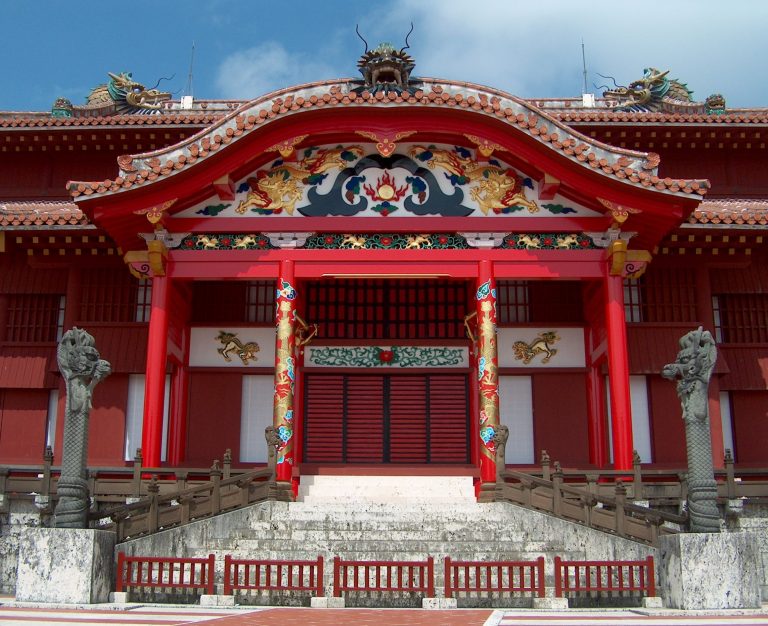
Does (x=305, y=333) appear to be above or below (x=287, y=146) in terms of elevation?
below

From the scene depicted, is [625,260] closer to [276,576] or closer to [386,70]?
[386,70]

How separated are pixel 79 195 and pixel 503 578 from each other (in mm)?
9644

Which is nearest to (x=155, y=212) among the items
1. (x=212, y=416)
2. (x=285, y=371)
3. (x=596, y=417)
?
(x=285, y=371)

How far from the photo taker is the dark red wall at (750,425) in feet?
58.2

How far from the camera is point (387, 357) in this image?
703 inches

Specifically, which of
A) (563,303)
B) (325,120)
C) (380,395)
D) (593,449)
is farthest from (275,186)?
(593,449)

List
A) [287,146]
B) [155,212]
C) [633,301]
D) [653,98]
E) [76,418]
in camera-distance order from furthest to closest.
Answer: [653,98], [633,301], [287,146], [155,212], [76,418]

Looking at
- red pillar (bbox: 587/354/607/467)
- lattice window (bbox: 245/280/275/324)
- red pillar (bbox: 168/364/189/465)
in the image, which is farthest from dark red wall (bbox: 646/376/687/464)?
red pillar (bbox: 168/364/189/465)

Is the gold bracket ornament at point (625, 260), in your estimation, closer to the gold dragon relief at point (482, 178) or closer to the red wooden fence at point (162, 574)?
the gold dragon relief at point (482, 178)

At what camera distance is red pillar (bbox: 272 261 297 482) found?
14.8 meters

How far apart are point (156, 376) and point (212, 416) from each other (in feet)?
8.82

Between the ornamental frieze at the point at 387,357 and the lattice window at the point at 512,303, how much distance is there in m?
1.20

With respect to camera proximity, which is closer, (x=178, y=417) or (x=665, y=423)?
(x=665, y=423)

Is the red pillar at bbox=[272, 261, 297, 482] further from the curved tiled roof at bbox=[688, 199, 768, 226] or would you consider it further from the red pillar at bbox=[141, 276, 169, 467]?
the curved tiled roof at bbox=[688, 199, 768, 226]
